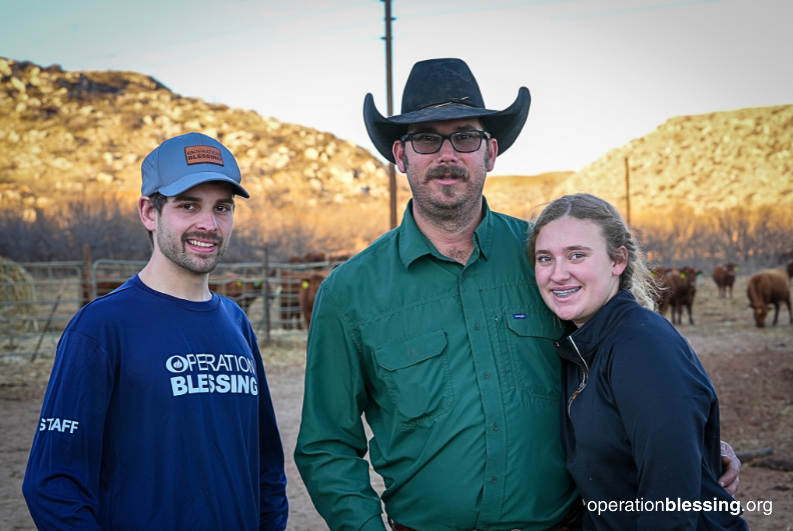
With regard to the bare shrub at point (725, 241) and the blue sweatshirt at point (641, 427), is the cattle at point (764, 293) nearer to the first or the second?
the blue sweatshirt at point (641, 427)

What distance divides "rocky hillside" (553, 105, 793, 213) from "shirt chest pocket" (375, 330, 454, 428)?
6128 centimetres

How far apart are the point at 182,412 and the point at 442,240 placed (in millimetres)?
1154

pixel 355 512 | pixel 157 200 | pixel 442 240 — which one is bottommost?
pixel 355 512

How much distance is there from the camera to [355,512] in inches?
84.9

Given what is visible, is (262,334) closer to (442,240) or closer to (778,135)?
(442,240)

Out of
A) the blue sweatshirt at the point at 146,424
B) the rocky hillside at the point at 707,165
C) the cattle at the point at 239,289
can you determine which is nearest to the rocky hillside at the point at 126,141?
the rocky hillside at the point at 707,165

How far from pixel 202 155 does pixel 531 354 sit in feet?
4.60

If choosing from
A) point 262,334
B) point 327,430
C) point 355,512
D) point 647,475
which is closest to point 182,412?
point 327,430

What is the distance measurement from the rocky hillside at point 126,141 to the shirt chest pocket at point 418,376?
2057 inches

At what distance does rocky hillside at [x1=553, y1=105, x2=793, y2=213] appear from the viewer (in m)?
63.2

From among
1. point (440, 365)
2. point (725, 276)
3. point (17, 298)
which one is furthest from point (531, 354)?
point (725, 276)

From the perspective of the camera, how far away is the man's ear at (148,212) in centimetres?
232
